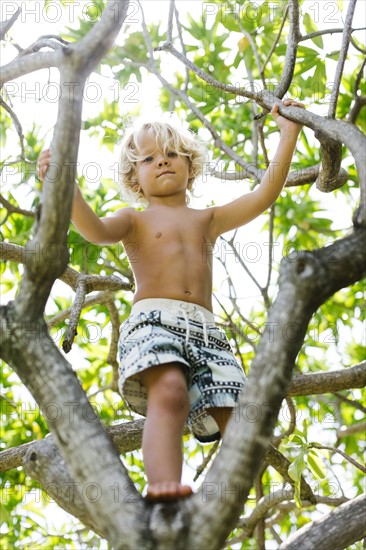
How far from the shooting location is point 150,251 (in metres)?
2.69

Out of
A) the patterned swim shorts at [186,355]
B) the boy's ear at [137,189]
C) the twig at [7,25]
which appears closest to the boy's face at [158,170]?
the boy's ear at [137,189]

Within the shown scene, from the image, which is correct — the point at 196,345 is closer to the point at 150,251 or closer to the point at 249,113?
the point at 150,251

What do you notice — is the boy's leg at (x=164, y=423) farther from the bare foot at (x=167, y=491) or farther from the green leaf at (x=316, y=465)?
the green leaf at (x=316, y=465)

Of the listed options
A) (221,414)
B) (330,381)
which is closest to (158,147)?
(221,414)

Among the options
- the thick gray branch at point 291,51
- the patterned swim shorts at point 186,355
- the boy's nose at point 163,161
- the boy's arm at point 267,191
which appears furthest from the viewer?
the boy's nose at point 163,161

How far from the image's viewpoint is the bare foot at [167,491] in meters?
1.79

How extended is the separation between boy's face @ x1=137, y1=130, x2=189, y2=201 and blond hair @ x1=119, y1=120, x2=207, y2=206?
2cm

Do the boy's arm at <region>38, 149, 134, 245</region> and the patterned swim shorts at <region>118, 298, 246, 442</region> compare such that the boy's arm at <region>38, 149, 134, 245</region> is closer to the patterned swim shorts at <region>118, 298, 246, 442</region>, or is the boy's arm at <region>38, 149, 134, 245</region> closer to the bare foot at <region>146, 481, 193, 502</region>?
the patterned swim shorts at <region>118, 298, 246, 442</region>

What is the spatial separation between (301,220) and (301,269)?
10.8 ft

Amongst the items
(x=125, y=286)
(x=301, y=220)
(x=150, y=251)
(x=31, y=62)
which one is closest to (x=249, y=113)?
(x=301, y=220)

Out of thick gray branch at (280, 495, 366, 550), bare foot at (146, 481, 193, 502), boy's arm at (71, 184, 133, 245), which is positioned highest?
boy's arm at (71, 184, 133, 245)

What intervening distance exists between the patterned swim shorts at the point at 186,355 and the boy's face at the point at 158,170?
1.41 ft

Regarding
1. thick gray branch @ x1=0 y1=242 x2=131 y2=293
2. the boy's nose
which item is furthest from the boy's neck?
thick gray branch @ x1=0 y1=242 x2=131 y2=293

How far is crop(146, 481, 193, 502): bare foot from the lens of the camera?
1.79 meters
